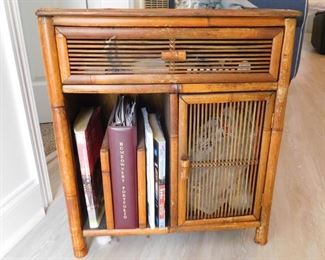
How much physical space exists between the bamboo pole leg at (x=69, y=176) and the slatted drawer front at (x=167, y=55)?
12 centimetres

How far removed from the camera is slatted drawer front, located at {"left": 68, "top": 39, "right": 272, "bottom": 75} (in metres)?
0.67

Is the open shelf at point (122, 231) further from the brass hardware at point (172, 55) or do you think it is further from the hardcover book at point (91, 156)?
the brass hardware at point (172, 55)

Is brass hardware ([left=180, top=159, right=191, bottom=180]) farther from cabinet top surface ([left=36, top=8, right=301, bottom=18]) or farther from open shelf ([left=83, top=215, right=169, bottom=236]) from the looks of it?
cabinet top surface ([left=36, top=8, right=301, bottom=18])

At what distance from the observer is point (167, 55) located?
0.68 metres

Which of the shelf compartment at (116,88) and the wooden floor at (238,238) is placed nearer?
the shelf compartment at (116,88)

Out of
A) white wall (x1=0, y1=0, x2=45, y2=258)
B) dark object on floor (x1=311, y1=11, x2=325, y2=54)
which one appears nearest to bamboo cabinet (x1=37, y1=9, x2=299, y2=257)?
white wall (x1=0, y1=0, x2=45, y2=258)

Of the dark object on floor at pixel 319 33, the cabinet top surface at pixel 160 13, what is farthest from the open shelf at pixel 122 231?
the dark object on floor at pixel 319 33

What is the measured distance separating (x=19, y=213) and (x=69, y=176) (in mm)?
305

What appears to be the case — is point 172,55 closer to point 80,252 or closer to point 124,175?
point 124,175

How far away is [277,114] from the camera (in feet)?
2.49

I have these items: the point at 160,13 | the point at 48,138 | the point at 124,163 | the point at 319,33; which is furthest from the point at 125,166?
the point at 319,33

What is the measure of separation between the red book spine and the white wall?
32cm

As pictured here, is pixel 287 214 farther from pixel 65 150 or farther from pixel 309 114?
pixel 309 114

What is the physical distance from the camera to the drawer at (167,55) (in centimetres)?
66
